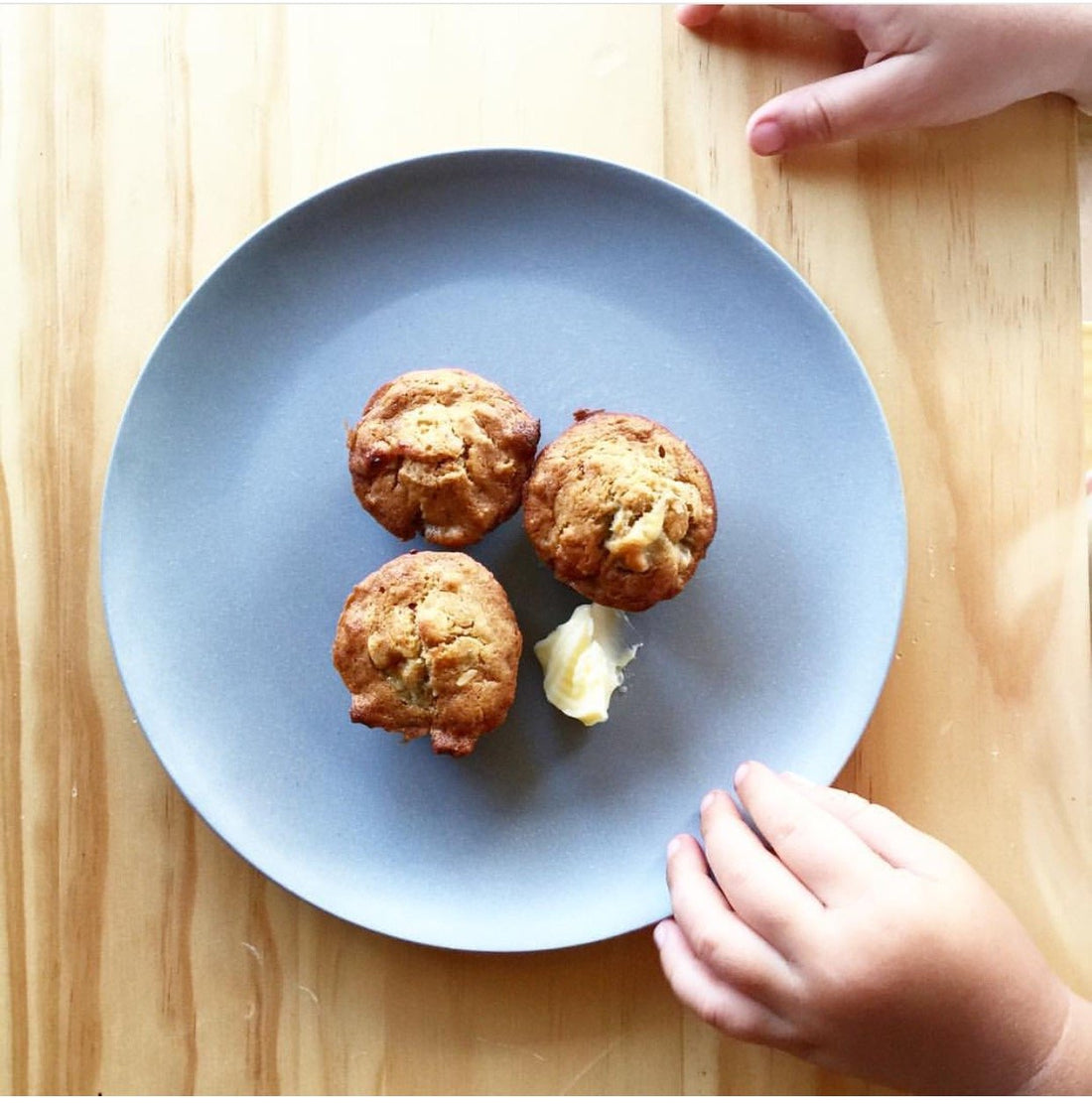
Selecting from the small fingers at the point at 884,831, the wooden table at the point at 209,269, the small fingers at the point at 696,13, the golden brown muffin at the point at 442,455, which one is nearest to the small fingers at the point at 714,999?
the wooden table at the point at 209,269

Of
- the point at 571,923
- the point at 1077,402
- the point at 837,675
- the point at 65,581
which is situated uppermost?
the point at 1077,402

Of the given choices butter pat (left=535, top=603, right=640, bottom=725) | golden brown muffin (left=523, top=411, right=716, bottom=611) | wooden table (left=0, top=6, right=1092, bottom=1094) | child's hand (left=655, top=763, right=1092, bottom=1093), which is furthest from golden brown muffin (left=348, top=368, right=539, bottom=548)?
child's hand (left=655, top=763, right=1092, bottom=1093)

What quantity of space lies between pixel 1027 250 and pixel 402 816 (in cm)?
126

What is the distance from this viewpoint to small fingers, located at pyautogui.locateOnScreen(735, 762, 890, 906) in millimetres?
1476

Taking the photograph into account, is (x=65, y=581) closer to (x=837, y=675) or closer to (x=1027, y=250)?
(x=837, y=675)

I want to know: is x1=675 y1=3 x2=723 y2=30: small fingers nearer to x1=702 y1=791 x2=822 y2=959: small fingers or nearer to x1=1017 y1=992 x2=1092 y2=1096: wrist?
x1=702 y1=791 x2=822 y2=959: small fingers

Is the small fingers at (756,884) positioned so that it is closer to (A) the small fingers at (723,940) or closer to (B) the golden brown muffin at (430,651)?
(A) the small fingers at (723,940)

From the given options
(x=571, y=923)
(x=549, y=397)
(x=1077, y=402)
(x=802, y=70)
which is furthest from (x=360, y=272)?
(x=1077, y=402)

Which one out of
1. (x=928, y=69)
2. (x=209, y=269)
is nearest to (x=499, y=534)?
(x=209, y=269)

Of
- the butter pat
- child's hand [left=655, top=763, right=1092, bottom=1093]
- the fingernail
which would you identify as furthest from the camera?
the fingernail

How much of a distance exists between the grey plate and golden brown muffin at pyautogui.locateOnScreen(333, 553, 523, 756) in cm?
12

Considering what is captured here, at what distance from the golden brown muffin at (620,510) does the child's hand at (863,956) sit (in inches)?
13.1

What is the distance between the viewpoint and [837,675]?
1.64 metres

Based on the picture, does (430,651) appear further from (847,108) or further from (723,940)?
(847,108)
